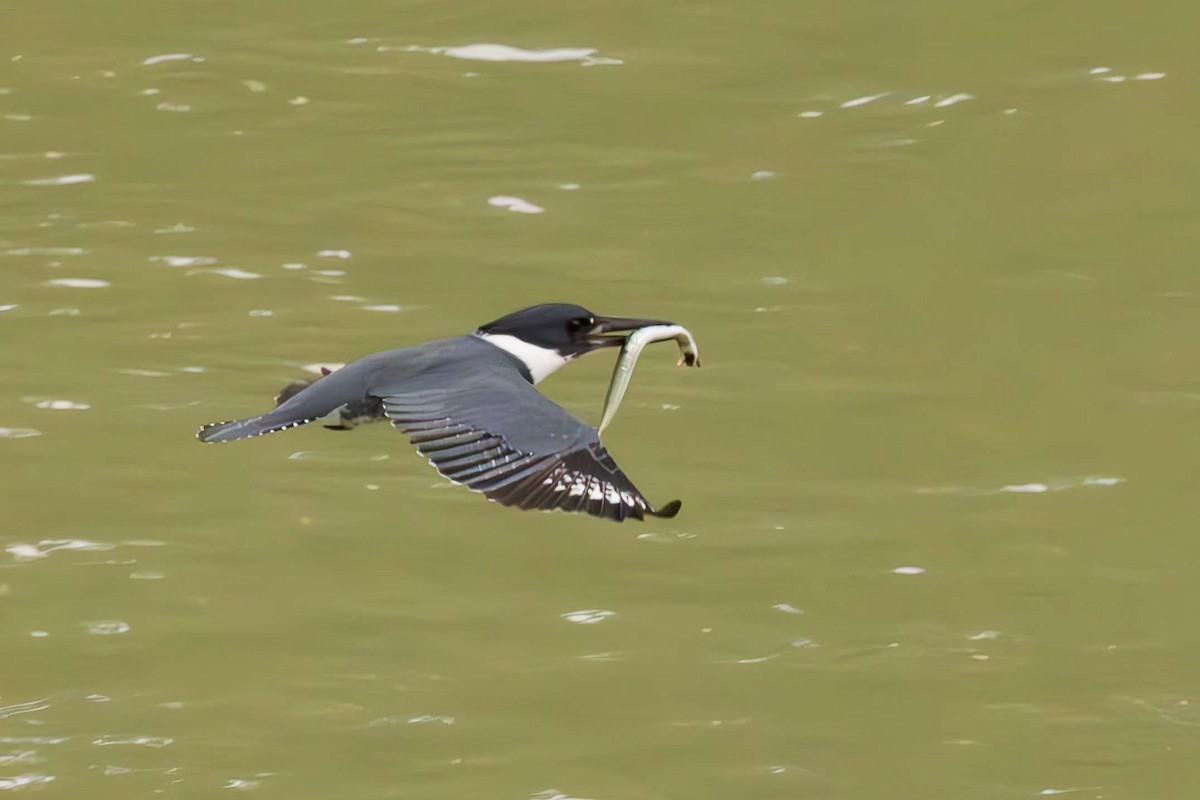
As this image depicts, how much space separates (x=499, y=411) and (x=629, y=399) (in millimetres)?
3103

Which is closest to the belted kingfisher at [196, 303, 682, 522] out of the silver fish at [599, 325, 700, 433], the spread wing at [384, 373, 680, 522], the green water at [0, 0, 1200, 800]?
the spread wing at [384, 373, 680, 522]

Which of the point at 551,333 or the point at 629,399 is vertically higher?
the point at 551,333

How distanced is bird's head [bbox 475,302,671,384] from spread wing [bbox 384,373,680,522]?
0.60m

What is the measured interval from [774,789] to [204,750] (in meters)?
1.71

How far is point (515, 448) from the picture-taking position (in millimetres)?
5984

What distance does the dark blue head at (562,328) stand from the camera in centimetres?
716

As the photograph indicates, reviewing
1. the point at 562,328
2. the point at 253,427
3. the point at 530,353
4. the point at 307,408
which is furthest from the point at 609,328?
the point at 253,427

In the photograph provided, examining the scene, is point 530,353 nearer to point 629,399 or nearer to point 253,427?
point 253,427

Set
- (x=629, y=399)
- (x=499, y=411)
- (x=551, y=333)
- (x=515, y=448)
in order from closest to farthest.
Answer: (x=515, y=448), (x=499, y=411), (x=551, y=333), (x=629, y=399)

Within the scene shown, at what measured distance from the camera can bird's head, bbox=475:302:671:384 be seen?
23.3 feet

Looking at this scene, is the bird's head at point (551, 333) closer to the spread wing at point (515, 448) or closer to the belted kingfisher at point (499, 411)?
the belted kingfisher at point (499, 411)

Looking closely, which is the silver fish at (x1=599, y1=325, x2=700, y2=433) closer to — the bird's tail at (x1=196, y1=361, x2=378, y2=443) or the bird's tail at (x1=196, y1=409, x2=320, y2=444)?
the bird's tail at (x1=196, y1=361, x2=378, y2=443)

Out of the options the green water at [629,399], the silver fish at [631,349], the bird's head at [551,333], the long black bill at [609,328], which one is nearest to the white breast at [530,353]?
the bird's head at [551,333]

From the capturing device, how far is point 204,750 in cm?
688
